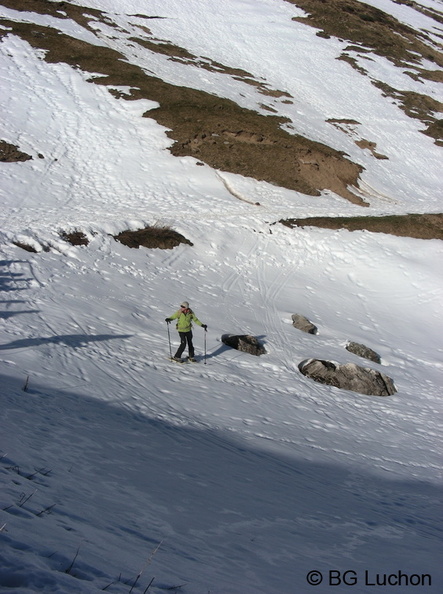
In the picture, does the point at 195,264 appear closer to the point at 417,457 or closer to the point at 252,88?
the point at 417,457

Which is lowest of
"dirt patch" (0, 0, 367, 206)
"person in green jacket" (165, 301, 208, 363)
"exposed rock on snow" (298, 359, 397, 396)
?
"exposed rock on snow" (298, 359, 397, 396)

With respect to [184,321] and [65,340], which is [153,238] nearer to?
[184,321]

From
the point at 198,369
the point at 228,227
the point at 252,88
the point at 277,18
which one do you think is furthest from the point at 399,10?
the point at 198,369

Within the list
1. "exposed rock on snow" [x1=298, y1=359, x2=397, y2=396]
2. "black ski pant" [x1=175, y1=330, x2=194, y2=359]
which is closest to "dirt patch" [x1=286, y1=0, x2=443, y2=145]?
"exposed rock on snow" [x1=298, y1=359, x2=397, y2=396]

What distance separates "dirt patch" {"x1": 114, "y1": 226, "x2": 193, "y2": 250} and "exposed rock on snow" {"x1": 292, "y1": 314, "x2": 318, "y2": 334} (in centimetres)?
672

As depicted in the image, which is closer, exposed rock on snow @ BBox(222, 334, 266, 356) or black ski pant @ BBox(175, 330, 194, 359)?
black ski pant @ BBox(175, 330, 194, 359)

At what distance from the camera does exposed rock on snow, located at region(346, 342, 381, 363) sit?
672 inches

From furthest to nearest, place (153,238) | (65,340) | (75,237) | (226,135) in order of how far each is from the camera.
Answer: (226,135), (153,238), (75,237), (65,340)

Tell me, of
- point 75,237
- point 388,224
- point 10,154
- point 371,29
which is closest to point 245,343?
point 75,237

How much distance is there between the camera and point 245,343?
15.2 m

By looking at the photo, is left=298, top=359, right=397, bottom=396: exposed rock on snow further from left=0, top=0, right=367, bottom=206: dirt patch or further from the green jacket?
left=0, top=0, right=367, bottom=206: dirt patch

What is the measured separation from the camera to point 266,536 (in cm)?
591

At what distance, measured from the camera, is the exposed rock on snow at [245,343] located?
15109 mm

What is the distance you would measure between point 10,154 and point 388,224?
66.6 feet
